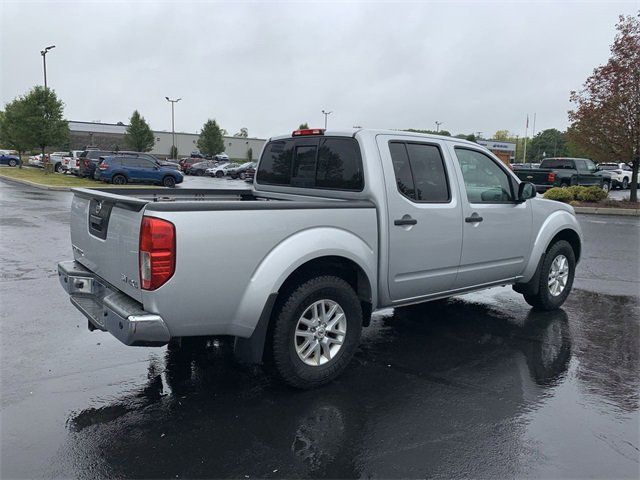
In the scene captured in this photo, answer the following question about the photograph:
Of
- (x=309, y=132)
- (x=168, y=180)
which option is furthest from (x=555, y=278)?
(x=168, y=180)

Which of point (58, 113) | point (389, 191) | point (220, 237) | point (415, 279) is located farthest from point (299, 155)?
point (58, 113)

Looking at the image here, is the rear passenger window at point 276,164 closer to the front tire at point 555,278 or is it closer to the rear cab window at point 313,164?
the rear cab window at point 313,164

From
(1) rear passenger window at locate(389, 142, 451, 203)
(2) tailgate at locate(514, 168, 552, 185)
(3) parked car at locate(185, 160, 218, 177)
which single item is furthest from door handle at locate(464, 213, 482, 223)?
(3) parked car at locate(185, 160, 218, 177)

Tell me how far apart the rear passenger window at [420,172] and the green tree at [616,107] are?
18074 millimetres

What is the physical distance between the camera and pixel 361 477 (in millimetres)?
3035

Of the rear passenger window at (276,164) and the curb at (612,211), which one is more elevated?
the rear passenger window at (276,164)

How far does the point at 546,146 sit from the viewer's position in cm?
11444

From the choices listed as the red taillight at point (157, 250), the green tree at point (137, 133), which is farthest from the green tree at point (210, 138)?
the red taillight at point (157, 250)

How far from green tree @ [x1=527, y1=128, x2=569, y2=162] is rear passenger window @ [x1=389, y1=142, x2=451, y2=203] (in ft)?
369

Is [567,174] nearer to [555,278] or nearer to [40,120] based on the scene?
[555,278]

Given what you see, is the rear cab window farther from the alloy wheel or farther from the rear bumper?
the rear bumper

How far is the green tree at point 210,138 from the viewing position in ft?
244

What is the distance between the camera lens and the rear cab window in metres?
4.70

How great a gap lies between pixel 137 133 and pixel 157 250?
6812 cm
